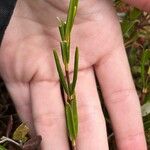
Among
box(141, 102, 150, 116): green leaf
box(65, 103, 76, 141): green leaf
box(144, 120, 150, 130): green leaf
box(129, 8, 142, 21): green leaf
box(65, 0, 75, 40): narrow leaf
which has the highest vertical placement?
box(65, 0, 75, 40): narrow leaf

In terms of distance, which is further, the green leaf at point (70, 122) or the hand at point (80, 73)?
the hand at point (80, 73)

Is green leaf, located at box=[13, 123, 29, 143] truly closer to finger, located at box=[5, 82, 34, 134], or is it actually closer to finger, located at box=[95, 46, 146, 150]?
finger, located at box=[5, 82, 34, 134]

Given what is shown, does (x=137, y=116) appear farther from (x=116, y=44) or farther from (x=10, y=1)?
(x=10, y=1)

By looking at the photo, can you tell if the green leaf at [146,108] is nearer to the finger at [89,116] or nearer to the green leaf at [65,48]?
the finger at [89,116]

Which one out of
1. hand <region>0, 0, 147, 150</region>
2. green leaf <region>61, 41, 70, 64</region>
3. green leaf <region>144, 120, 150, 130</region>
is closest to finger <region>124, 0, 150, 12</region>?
hand <region>0, 0, 147, 150</region>

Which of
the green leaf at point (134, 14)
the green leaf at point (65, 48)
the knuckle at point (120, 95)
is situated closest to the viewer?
the green leaf at point (65, 48)

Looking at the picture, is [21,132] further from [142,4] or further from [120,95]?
[142,4]

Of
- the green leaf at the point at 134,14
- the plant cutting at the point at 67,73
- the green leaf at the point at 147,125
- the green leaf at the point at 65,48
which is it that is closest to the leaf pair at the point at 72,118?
the plant cutting at the point at 67,73
